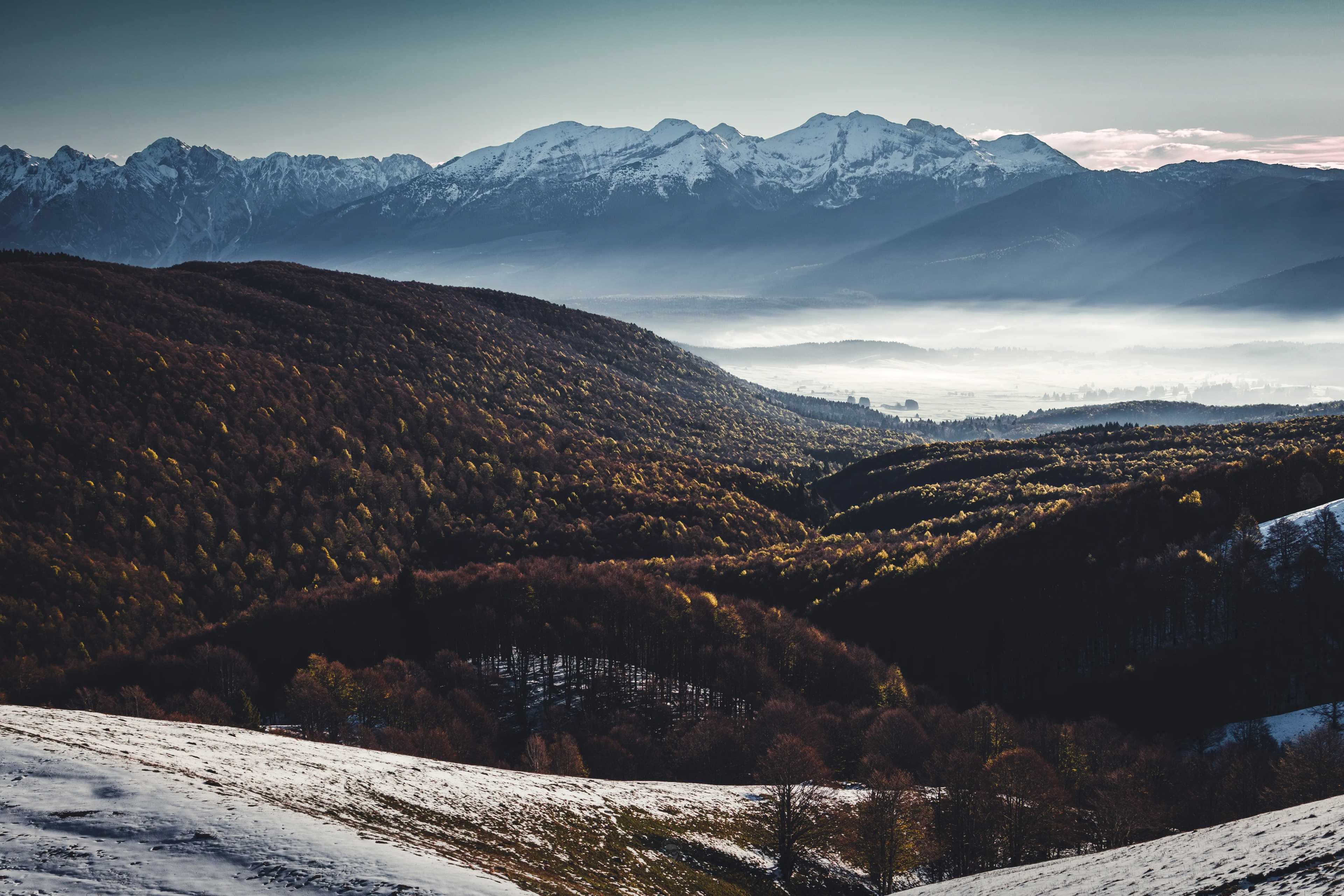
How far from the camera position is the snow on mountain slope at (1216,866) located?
107 ft

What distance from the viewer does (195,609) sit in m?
169

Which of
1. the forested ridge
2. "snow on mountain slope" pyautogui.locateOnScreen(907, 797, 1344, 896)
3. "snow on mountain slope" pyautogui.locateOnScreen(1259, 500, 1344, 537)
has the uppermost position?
"snow on mountain slope" pyautogui.locateOnScreen(1259, 500, 1344, 537)

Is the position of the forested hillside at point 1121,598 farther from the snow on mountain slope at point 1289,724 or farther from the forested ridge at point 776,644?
the snow on mountain slope at point 1289,724

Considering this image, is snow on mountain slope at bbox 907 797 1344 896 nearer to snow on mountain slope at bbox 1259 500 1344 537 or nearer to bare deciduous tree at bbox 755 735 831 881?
bare deciduous tree at bbox 755 735 831 881

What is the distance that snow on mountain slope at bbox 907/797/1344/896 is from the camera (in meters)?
32.5

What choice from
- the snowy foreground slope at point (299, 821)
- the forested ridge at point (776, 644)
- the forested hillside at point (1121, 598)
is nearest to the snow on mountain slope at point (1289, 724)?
the forested ridge at point (776, 644)

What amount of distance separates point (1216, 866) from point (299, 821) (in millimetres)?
46751

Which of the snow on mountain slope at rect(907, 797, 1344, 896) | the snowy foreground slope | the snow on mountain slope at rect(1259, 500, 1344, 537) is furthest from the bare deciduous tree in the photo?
the snow on mountain slope at rect(1259, 500, 1344, 537)

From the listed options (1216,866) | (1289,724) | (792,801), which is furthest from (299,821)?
(1289,724)

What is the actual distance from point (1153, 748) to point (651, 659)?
7157 cm

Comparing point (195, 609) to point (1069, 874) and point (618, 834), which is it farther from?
point (1069, 874)

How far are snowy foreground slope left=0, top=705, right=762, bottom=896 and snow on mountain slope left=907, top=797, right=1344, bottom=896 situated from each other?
22594 millimetres

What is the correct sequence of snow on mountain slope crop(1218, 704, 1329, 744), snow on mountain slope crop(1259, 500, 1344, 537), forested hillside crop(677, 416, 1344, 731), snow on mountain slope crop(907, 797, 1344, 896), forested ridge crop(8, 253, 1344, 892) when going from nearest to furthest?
1. snow on mountain slope crop(907, 797, 1344, 896)
2. forested ridge crop(8, 253, 1344, 892)
3. snow on mountain slope crop(1218, 704, 1329, 744)
4. forested hillside crop(677, 416, 1344, 731)
5. snow on mountain slope crop(1259, 500, 1344, 537)

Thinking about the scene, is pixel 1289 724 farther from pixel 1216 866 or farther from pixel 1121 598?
pixel 1216 866
